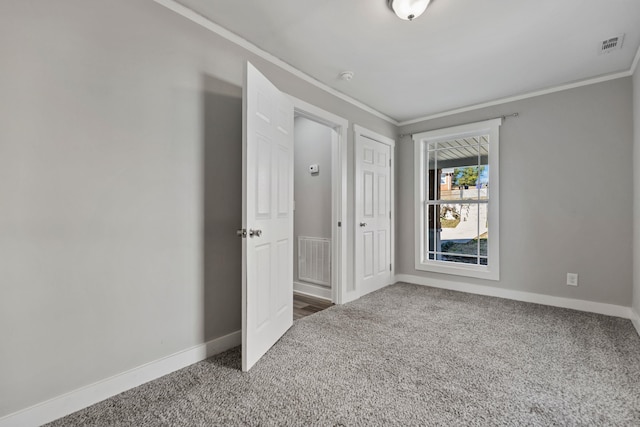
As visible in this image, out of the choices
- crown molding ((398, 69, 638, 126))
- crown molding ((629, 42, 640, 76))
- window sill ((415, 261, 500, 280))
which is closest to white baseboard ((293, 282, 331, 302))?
window sill ((415, 261, 500, 280))

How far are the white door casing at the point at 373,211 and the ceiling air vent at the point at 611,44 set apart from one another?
2200mm

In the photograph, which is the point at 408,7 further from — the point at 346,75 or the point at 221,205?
the point at 221,205

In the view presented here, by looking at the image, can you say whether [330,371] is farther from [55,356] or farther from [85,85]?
[85,85]

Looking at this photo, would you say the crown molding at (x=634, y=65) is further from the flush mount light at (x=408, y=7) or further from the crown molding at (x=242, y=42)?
the crown molding at (x=242, y=42)

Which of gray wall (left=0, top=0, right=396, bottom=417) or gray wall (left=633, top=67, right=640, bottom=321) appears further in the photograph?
gray wall (left=633, top=67, right=640, bottom=321)

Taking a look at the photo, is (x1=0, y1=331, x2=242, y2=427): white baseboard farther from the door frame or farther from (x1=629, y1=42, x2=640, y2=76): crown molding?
(x1=629, y1=42, x2=640, y2=76): crown molding

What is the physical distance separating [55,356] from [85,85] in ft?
4.58

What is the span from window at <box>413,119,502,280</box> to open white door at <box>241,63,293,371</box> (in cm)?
236

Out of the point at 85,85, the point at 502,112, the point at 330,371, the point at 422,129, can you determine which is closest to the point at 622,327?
the point at 502,112

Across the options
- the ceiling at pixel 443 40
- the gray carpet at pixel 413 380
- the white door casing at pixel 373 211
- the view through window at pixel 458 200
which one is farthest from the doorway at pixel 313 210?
the view through window at pixel 458 200

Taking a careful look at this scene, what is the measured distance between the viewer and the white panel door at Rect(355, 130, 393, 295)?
12.1ft

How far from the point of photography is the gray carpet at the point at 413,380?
153 cm

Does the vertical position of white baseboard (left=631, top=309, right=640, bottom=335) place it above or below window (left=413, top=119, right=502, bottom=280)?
below

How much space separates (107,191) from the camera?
1690 millimetres
